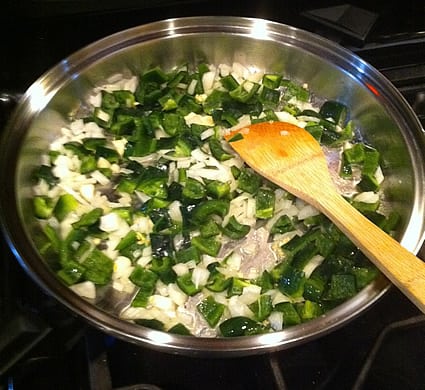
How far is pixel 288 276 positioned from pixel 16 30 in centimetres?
86

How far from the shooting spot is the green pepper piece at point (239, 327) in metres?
1.00

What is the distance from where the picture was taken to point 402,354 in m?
1.05

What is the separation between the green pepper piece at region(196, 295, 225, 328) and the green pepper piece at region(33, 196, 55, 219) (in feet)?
1.27

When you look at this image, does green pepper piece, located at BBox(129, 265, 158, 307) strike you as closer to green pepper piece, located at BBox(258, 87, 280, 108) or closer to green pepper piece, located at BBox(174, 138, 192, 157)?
green pepper piece, located at BBox(174, 138, 192, 157)

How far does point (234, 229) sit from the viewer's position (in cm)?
115

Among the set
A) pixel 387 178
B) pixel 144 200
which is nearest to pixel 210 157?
pixel 144 200

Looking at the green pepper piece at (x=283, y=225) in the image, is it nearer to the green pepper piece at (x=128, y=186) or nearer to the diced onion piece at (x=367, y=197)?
the diced onion piece at (x=367, y=197)

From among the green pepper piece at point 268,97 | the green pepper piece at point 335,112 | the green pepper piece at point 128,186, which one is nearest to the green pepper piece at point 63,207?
the green pepper piece at point 128,186

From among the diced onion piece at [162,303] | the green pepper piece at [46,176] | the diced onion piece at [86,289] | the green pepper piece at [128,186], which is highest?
the green pepper piece at [46,176]

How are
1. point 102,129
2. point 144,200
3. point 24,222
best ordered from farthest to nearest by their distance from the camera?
point 102,129 → point 144,200 → point 24,222

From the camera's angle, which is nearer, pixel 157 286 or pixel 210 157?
pixel 157 286

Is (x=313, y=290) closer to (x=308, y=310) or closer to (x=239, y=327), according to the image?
(x=308, y=310)

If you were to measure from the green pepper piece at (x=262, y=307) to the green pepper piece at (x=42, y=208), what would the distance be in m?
0.47

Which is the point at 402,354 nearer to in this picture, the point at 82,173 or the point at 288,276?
the point at 288,276
